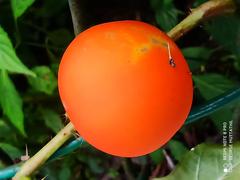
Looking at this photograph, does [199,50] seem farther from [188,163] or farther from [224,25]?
[188,163]

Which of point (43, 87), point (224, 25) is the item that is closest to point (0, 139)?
point (43, 87)

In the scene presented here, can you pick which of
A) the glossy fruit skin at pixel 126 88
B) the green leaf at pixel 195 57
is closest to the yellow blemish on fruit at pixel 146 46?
the glossy fruit skin at pixel 126 88

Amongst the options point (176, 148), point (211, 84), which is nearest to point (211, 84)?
point (211, 84)

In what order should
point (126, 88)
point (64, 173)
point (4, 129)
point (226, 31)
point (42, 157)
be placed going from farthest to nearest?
point (64, 173)
point (4, 129)
point (226, 31)
point (42, 157)
point (126, 88)

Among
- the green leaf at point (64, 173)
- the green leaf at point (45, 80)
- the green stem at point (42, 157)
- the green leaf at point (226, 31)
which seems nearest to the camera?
the green stem at point (42, 157)

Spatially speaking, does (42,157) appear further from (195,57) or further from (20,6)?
(195,57)

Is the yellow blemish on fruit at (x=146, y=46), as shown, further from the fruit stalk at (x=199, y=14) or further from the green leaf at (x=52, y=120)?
the green leaf at (x=52, y=120)

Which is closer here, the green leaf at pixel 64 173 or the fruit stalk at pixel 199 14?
the fruit stalk at pixel 199 14
